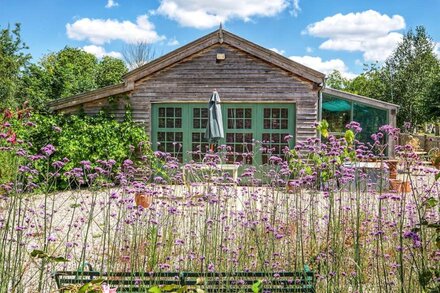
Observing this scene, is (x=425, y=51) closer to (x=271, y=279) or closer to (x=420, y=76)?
(x=420, y=76)

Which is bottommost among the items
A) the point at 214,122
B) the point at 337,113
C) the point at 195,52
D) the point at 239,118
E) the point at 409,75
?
the point at 214,122

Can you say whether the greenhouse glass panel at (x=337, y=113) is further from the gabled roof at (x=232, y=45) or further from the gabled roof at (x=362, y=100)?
the gabled roof at (x=232, y=45)

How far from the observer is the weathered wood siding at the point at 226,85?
36.7ft

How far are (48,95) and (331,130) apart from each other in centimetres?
1165

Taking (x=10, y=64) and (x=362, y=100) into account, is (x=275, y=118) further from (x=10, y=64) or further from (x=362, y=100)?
(x=10, y=64)

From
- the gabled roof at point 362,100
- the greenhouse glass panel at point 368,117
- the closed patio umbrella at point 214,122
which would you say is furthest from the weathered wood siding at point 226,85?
the greenhouse glass panel at point 368,117

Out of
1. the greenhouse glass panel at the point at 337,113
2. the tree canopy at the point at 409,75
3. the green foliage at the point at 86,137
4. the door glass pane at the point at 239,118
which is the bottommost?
the green foliage at the point at 86,137

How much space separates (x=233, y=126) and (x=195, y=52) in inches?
83.2

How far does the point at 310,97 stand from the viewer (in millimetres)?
11148

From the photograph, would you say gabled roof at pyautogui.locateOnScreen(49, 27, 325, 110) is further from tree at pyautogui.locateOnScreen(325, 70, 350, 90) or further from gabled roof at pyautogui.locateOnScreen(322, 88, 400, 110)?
tree at pyautogui.locateOnScreen(325, 70, 350, 90)

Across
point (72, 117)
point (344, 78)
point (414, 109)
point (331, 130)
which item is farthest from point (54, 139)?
point (344, 78)

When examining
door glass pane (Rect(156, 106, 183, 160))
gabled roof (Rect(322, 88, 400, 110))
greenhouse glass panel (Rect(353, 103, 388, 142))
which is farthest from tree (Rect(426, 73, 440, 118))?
door glass pane (Rect(156, 106, 183, 160))

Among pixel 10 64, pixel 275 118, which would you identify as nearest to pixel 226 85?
pixel 275 118

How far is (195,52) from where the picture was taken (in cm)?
1138
